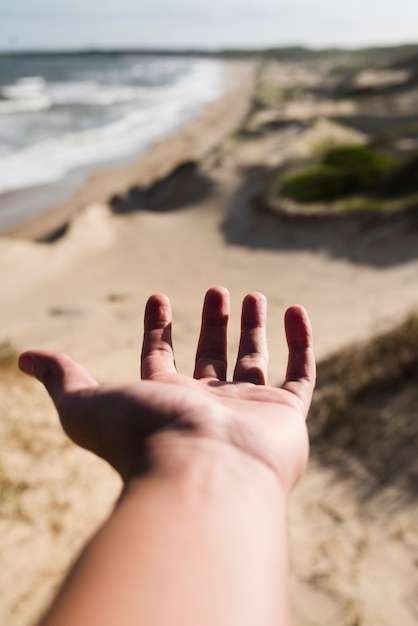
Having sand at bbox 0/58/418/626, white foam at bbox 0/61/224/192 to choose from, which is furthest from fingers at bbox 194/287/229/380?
white foam at bbox 0/61/224/192

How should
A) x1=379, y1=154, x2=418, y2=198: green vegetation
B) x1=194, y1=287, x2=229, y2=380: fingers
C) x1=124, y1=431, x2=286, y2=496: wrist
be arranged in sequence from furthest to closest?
x1=379, y1=154, x2=418, y2=198: green vegetation → x1=194, y1=287, x2=229, y2=380: fingers → x1=124, y1=431, x2=286, y2=496: wrist

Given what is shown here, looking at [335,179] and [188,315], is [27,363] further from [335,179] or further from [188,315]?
[335,179]

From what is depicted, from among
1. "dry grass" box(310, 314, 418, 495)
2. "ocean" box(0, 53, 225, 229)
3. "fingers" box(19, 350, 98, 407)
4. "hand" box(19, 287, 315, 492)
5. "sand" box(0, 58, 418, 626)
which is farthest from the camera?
"ocean" box(0, 53, 225, 229)

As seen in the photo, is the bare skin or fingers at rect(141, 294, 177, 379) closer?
the bare skin

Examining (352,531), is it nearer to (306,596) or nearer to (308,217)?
(306,596)

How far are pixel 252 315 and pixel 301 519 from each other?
175 cm

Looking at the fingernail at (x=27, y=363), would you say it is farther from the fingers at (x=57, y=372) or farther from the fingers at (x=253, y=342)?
the fingers at (x=253, y=342)

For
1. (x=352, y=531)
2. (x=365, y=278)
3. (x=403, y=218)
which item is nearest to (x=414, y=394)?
(x=352, y=531)

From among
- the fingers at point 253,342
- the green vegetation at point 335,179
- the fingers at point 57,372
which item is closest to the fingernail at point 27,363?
the fingers at point 57,372

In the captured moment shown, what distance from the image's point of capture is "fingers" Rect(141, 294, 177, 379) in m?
2.33

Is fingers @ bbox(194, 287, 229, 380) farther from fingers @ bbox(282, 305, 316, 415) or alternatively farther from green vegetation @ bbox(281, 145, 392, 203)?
green vegetation @ bbox(281, 145, 392, 203)

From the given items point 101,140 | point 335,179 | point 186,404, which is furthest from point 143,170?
point 186,404

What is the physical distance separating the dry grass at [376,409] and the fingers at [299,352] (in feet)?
5.76

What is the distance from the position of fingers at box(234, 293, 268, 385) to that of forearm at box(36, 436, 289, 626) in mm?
752
